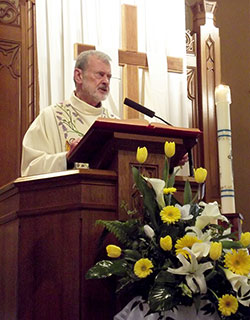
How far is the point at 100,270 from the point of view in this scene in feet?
9.07

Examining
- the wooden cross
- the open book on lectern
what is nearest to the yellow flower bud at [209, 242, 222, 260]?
the open book on lectern

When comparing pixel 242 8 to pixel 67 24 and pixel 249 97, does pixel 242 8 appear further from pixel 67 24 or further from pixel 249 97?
pixel 67 24

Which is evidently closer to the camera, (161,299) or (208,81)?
(161,299)

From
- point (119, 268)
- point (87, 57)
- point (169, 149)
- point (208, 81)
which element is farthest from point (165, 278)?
point (208, 81)

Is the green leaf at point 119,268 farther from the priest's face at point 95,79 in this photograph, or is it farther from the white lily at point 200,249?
the priest's face at point 95,79

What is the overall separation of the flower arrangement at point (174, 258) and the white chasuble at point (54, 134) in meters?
0.80

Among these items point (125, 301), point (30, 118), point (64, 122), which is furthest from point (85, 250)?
point (30, 118)

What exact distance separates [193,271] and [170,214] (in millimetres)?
242

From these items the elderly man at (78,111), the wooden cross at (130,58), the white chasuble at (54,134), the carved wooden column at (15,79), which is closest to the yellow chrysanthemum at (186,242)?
the white chasuble at (54,134)

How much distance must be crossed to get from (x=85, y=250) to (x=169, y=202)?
0.39 m

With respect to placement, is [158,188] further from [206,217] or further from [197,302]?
[197,302]

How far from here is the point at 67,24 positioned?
5.31m

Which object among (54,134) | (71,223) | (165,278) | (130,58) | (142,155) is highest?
(130,58)

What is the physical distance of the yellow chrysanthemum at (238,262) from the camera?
8.98 ft
